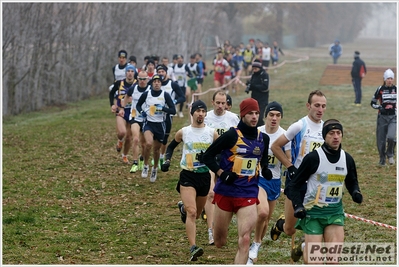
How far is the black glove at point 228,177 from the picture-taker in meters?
8.33

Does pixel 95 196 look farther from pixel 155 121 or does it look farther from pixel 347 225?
pixel 347 225

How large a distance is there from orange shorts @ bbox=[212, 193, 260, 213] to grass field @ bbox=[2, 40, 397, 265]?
3.69ft

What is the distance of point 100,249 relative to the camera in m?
10.1

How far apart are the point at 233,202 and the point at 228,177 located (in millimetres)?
333

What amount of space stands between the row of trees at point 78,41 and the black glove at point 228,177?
21.1 meters

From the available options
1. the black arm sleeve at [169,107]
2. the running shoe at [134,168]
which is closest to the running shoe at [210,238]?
the black arm sleeve at [169,107]

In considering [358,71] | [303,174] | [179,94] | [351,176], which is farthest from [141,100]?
[358,71]

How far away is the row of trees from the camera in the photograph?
96.3 feet

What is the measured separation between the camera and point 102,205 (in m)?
13.2

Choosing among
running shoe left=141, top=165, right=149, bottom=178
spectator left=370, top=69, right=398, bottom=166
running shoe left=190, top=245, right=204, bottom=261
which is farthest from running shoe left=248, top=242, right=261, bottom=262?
spectator left=370, top=69, right=398, bottom=166

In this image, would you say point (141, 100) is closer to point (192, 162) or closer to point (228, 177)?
point (192, 162)

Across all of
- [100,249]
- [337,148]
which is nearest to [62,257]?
[100,249]

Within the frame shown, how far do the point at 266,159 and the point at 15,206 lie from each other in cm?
598

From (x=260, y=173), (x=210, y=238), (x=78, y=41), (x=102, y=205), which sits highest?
(x=78, y=41)
